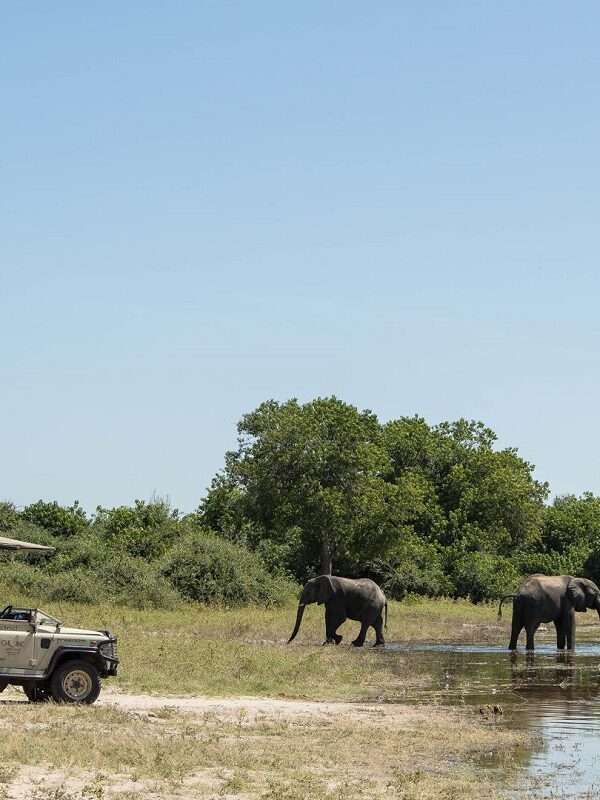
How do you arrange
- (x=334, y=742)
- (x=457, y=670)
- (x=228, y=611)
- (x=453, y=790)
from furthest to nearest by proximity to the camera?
(x=228, y=611) < (x=457, y=670) < (x=334, y=742) < (x=453, y=790)

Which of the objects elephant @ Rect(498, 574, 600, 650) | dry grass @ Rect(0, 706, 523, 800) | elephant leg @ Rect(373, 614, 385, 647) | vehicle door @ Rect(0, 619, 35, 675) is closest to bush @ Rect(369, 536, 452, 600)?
elephant @ Rect(498, 574, 600, 650)

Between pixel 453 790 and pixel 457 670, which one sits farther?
pixel 457 670

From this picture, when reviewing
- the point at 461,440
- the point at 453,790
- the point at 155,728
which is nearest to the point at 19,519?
the point at 461,440

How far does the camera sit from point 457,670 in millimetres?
31031

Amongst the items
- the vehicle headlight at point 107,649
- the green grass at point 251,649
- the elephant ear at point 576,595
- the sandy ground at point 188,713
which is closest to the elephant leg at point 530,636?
the elephant ear at point 576,595

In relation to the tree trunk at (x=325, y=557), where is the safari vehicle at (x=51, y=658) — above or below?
below

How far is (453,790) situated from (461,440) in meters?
72.4

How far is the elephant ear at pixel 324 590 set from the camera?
131ft

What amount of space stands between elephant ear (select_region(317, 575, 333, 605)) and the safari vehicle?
762 inches

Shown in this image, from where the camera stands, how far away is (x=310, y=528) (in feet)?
207

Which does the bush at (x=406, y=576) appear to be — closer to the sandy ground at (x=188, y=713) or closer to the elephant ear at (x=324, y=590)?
the elephant ear at (x=324, y=590)

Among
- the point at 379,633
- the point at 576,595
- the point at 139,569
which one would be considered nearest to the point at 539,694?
the point at 379,633

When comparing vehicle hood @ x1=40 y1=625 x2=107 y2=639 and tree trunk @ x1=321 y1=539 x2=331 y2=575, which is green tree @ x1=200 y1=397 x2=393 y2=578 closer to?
tree trunk @ x1=321 y1=539 x2=331 y2=575

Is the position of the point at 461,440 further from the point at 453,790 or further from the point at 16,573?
the point at 453,790
